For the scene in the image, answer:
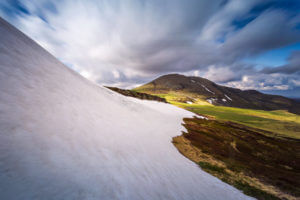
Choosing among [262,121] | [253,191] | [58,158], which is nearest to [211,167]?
[253,191]

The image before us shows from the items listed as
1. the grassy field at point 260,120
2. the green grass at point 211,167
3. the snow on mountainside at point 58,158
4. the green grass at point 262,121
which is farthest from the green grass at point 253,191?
the green grass at point 262,121

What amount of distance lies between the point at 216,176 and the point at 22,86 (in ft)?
55.3

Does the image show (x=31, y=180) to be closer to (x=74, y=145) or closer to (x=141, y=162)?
(x=74, y=145)

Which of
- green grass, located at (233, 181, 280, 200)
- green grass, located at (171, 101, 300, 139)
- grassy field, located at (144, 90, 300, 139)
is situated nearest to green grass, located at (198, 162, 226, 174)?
green grass, located at (233, 181, 280, 200)

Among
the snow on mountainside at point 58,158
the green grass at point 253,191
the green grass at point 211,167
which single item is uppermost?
the snow on mountainside at point 58,158

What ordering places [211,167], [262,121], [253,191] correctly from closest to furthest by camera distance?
[253,191], [211,167], [262,121]

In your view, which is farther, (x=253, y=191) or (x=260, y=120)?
(x=260, y=120)

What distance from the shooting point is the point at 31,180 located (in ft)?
11.2

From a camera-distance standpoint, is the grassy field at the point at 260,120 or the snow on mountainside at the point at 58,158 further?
the grassy field at the point at 260,120

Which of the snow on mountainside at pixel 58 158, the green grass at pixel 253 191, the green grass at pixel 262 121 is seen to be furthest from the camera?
the green grass at pixel 262 121

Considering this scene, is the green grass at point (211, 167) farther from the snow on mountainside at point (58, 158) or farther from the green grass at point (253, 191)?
the green grass at point (253, 191)

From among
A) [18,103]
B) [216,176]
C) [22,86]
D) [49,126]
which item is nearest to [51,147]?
[49,126]

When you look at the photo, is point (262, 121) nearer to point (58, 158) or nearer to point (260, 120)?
point (260, 120)

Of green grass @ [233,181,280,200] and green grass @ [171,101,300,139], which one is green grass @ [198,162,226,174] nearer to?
green grass @ [233,181,280,200]
